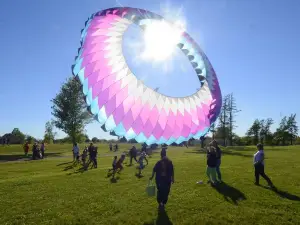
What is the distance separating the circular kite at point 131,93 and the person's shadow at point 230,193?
288 centimetres

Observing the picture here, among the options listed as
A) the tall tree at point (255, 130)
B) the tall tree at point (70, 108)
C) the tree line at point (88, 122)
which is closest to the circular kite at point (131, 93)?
the tree line at point (88, 122)

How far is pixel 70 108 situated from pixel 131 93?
4253cm

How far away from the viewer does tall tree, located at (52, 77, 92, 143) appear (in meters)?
53.3

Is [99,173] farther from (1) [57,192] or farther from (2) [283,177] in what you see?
(2) [283,177]

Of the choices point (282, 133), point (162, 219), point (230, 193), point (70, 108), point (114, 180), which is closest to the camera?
point (162, 219)

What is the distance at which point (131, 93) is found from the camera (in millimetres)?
13031

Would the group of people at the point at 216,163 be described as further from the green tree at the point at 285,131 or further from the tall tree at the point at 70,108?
the green tree at the point at 285,131

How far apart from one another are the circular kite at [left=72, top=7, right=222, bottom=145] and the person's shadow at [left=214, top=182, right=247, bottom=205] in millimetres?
2881

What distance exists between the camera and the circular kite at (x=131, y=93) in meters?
11.9

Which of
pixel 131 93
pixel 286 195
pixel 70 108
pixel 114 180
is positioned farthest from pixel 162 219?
pixel 70 108

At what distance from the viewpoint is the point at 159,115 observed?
13211 mm

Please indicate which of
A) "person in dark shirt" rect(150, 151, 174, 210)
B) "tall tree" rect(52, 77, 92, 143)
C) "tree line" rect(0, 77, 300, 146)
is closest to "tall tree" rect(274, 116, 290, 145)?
"tree line" rect(0, 77, 300, 146)

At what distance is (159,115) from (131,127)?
5.02ft

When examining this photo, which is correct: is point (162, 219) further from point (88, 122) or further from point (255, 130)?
point (255, 130)
